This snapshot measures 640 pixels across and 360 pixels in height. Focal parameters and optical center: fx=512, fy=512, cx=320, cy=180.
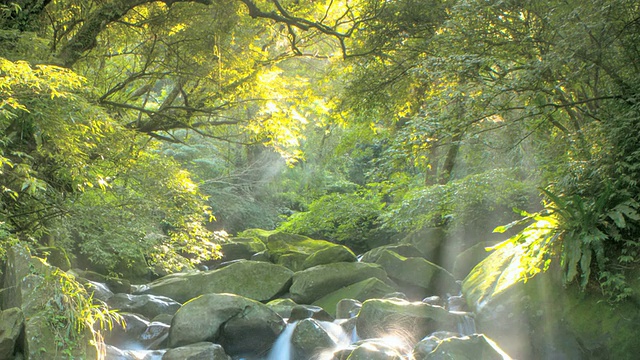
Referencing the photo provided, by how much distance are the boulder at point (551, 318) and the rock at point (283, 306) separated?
12.1 feet

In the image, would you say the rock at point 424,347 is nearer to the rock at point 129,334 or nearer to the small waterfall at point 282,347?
the small waterfall at point 282,347

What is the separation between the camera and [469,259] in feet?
40.6

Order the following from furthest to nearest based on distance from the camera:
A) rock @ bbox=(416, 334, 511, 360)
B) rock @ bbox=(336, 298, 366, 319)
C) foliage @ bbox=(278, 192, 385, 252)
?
foliage @ bbox=(278, 192, 385, 252) < rock @ bbox=(336, 298, 366, 319) < rock @ bbox=(416, 334, 511, 360)

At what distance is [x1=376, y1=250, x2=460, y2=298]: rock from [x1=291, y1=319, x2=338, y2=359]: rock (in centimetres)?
362

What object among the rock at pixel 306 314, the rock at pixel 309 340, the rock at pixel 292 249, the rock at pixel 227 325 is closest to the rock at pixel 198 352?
the rock at pixel 227 325

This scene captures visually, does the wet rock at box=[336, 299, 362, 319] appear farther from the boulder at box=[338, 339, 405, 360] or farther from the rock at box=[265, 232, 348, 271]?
the boulder at box=[338, 339, 405, 360]

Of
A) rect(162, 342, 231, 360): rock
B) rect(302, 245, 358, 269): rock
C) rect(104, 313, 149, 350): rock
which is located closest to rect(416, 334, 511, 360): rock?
rect(162, 342, 231, 360): rock

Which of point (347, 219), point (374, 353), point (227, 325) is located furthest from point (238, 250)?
point (374, 353)

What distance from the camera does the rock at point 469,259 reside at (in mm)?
12266

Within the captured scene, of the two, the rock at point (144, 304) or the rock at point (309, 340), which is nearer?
the rock at point (309, 340)

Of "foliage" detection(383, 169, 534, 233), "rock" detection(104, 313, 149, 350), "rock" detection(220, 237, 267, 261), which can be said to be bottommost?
"rock" detection(104, 313, 149, 350)

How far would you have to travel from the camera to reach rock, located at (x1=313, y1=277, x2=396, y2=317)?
10586 millimetres

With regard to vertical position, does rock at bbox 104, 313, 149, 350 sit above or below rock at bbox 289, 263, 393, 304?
below

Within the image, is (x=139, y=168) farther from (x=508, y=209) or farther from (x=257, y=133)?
(x=508, y=209)
